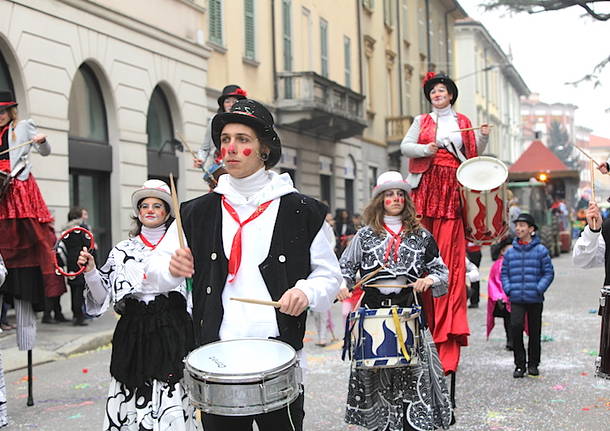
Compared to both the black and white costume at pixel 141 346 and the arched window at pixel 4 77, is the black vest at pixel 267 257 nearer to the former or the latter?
the black and white costume at pixel 141 346

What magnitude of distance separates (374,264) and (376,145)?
27.7 metres

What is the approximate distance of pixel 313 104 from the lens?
23.2 metres

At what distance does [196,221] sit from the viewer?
364cm

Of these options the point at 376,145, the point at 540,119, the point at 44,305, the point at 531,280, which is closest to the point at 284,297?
the point at 44,305

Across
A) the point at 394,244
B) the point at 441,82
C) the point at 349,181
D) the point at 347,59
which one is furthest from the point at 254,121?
the point at 349,181

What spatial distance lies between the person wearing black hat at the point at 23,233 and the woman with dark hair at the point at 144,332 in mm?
2084

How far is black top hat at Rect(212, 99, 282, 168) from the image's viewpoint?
11.8 feet

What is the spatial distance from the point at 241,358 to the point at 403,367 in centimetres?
252

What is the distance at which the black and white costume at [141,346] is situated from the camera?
4945mm

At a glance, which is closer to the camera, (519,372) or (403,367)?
(403,367)

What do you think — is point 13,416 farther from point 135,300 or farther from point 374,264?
point 374,264

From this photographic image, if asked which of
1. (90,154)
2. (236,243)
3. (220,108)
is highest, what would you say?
(90,154)

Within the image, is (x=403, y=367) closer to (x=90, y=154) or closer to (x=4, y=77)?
(x=4, y=77)

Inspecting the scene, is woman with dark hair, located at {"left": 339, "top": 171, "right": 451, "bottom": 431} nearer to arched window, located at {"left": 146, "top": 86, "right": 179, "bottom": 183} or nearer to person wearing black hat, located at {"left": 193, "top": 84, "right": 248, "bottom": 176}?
person wearing black hat, located at {"left": 193, "top": 84, "right": 248, "bottom": 176}
